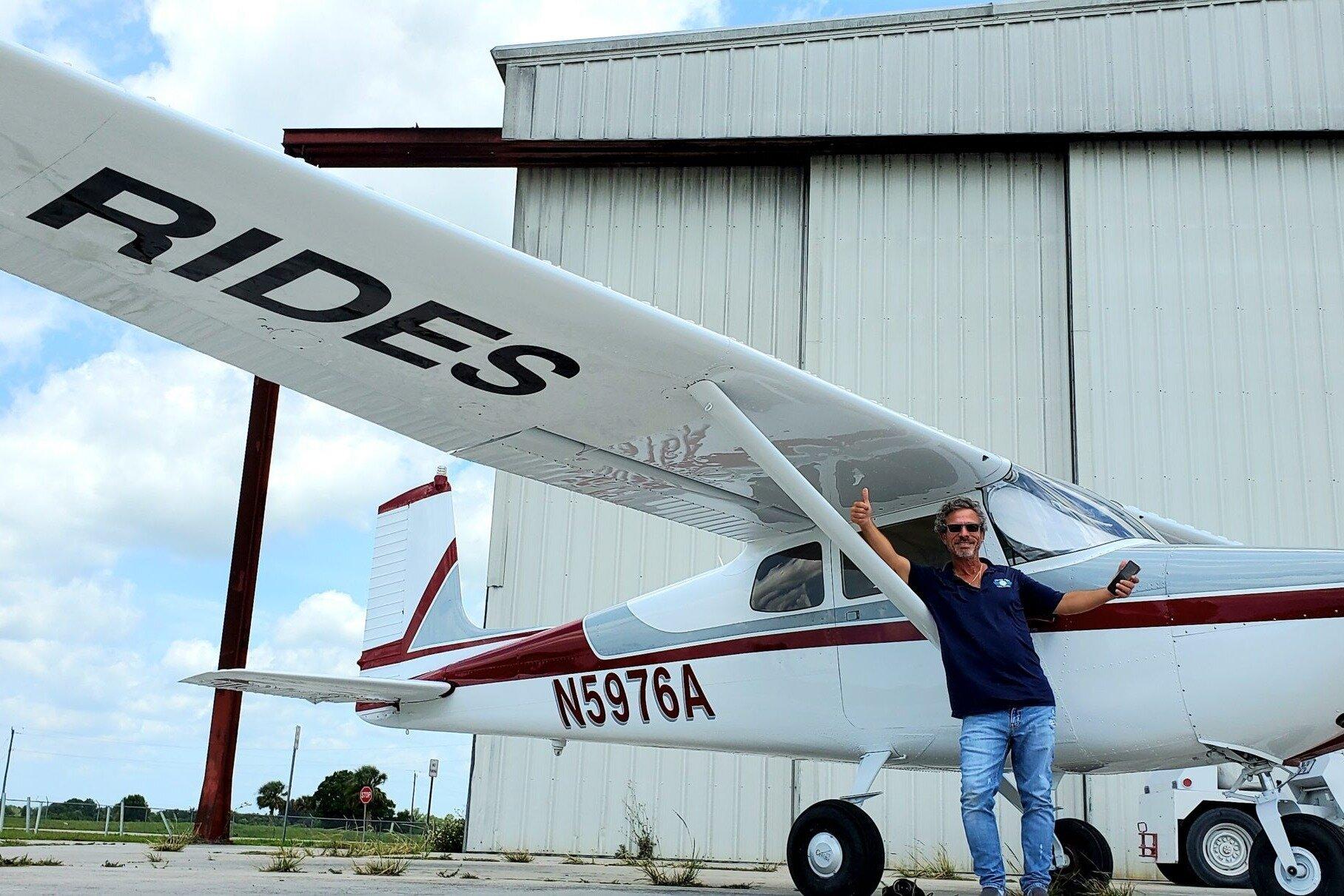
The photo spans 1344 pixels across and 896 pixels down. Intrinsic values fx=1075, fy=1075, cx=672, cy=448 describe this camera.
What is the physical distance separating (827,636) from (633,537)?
19.6 feet

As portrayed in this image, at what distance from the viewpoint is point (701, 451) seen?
5395 millimetres

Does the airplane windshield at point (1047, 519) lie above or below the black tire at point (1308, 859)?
above

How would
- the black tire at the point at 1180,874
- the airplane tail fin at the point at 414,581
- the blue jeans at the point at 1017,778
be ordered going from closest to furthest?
the blue jeans at the point at 1017,778, the airplane tail fin at the point at 414,581, the black tire at the point at 1180,874

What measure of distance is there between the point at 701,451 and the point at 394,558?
13.4 ft

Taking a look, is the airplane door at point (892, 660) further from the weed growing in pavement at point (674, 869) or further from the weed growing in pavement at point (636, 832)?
the weed growing in pavement at point (636, 832)

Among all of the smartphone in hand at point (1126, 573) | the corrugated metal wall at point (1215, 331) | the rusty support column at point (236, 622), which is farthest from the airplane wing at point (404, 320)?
the rusty support column at point (236, 622)

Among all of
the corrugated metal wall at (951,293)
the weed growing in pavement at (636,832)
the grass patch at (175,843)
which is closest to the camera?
the grass patch at (175,843)

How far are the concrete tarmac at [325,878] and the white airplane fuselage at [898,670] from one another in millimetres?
914

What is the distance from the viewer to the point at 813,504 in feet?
15.5

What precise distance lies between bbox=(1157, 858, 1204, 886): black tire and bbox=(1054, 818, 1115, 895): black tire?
8.69ft

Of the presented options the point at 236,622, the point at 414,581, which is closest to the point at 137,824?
the point at 236,622

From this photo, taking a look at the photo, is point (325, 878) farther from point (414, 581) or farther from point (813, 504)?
point (813, 504)

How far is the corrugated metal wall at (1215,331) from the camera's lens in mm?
10477

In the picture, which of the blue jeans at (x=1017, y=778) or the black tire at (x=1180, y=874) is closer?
the blue jeans at (x=1017, y=778)
